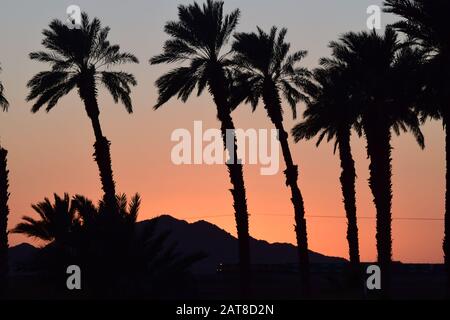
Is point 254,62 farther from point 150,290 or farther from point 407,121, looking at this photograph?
point 150,290

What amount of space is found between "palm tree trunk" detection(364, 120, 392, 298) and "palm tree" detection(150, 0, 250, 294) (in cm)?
694

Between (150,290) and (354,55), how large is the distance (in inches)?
709

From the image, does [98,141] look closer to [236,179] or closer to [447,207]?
[236,179]

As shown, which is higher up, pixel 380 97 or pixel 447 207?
pixel 380 97

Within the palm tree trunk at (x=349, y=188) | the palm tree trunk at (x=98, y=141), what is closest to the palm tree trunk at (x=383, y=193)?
the palm tree trunk at (x=349, y=188)

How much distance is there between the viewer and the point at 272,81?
67.6 meters

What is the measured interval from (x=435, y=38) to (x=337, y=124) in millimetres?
16400

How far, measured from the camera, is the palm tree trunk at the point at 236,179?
63.6 meters

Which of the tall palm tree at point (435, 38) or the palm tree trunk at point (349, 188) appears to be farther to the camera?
the palm tree trunk at point (349, 188)

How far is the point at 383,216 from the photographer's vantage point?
61375 mm

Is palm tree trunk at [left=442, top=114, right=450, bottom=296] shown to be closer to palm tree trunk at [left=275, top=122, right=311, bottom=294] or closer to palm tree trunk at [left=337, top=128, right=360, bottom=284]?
palm tree trunk at [left=275, top=122, right=311, bottom=294]

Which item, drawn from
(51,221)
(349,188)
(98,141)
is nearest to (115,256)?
(51,221)

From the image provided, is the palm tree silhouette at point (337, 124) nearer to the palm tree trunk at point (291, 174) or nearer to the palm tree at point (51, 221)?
the palm tree trunk at point (291, 174)

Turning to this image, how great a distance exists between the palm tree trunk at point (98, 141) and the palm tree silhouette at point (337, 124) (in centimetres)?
1102
